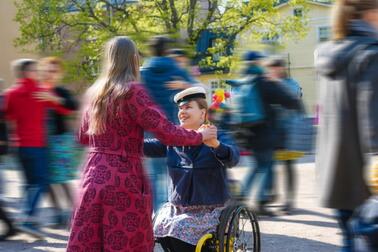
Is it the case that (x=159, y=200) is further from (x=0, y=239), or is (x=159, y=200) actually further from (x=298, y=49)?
(x=298, y=49)

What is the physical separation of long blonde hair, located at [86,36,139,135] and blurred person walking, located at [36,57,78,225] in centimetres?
305

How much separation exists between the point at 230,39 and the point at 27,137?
21.1 m

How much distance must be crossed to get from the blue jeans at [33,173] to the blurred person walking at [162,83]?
1.08m

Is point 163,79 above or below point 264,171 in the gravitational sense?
above

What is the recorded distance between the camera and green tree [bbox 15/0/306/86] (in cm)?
2577

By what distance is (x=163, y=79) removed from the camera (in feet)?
20.7

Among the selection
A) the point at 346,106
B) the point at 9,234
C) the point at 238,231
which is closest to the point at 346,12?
the point at 346,106

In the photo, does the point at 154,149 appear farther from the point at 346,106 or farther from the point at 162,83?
the point at 162,83

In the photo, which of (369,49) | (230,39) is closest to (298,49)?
(230,39)

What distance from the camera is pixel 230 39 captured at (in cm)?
2688

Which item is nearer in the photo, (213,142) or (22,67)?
(213,142)

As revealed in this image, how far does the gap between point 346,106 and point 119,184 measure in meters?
1.31

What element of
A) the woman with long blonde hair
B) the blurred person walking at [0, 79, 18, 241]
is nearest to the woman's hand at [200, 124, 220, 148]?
the woman with long blonde hair

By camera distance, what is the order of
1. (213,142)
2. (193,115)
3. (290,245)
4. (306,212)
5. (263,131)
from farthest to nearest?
1. (306,212)
2. (263,131)
3. (290,245)
4. (193,115)
5. (213,142)
